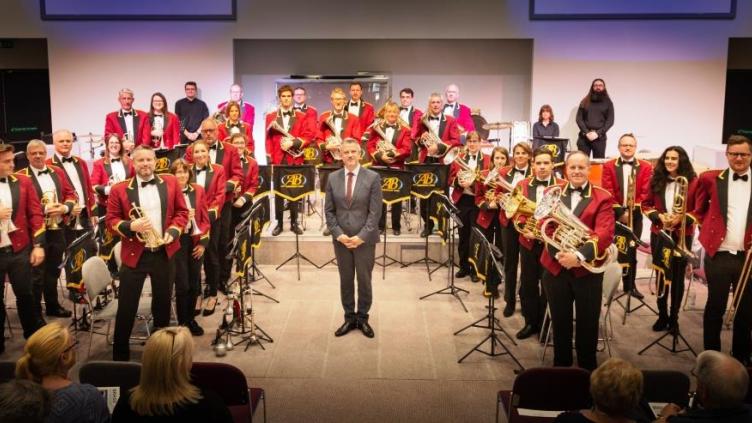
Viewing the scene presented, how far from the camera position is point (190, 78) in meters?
13.9

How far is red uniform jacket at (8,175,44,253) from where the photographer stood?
663 centimetres

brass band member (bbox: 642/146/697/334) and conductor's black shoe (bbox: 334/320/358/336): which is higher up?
brass band member (bbox: 642/146/697/334)

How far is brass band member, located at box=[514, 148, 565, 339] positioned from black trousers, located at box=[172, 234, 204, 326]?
3118mm

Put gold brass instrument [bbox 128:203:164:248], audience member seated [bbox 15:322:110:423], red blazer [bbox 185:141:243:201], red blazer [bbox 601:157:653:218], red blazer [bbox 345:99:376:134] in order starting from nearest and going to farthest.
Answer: audience member seated [bbox 15:322:110:423] → gold brass instrument [bbox 128:203:164:248] → red blazer [bbox 601:157:653:218] → red blazer [bbox 185:141:243:201] → red blazer [bbox 345:99:376:134]

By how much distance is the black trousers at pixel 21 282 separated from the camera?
662 cm

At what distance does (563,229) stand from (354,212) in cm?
212

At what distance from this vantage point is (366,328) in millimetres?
7340

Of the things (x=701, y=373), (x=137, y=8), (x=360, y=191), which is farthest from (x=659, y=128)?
(x=701, y=373)

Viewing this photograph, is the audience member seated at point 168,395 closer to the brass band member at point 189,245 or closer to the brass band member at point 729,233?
the brass band member at point 189,245

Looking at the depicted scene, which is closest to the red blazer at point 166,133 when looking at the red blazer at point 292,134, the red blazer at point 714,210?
the red blazer at point 292,134

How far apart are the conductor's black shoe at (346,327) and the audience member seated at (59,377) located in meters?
3.58

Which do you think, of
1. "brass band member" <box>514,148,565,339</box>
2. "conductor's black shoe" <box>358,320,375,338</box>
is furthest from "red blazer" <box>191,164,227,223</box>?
"brass band member" <box>514,148,565,339</box>

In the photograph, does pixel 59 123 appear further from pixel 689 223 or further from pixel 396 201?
pixel 689 223

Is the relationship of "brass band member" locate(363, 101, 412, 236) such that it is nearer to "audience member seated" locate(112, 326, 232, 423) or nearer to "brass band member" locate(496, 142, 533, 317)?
"brass band member" locate(496, 142, 533, 317)
